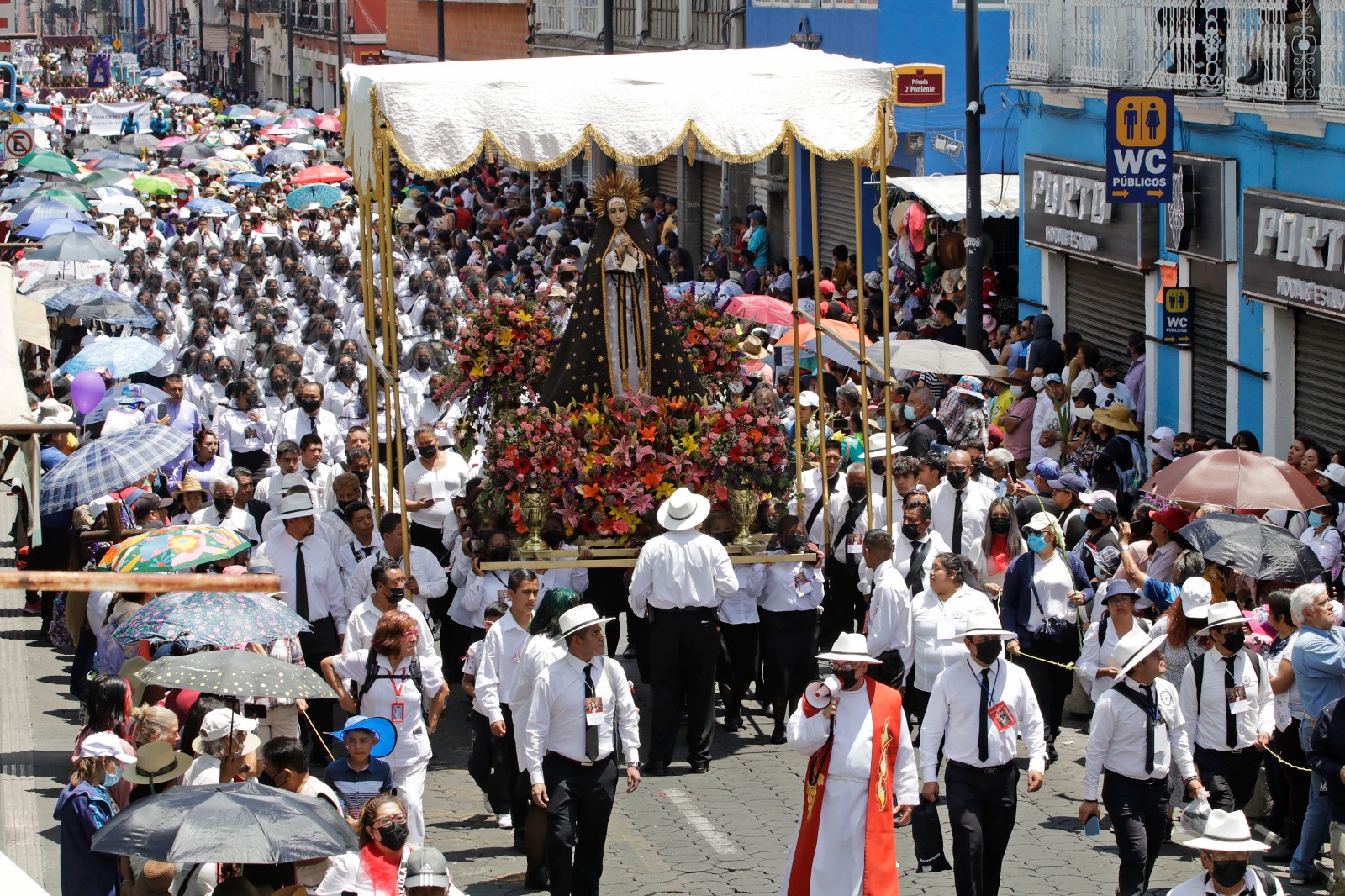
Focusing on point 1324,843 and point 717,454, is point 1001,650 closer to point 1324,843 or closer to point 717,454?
point 1324,843

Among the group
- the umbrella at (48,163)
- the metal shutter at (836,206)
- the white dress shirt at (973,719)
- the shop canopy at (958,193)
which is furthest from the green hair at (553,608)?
the umbrella at (48,163)

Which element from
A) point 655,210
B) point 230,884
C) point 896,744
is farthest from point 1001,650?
point 655,210

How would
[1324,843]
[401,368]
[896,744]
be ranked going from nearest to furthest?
1. [896,744]
2. [1324,843]
3. [401,368]

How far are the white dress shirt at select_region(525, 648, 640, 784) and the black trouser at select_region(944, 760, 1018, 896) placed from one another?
1392mm

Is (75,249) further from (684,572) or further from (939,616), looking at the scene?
(939,616)

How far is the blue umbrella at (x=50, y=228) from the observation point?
23703 millimetres

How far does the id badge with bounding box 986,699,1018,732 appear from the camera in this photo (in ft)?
26.6

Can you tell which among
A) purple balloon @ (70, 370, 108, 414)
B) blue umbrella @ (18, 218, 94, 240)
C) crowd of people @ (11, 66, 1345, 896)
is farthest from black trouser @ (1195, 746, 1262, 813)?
blue umbrella @ (18, 218, 94, 240)

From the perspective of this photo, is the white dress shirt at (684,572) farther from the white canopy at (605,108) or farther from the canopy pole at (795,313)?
the white canopy at (605,108)

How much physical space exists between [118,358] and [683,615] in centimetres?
823

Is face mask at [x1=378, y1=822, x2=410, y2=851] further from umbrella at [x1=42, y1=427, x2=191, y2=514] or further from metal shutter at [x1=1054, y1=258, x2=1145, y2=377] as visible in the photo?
metal shutter at [x1=1054, y1=258, x2=1145, y2=377]

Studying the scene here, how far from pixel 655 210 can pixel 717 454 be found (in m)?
19.8

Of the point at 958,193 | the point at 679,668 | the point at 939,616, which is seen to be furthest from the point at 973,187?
the point at 939,616

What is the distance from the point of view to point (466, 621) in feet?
37.5
